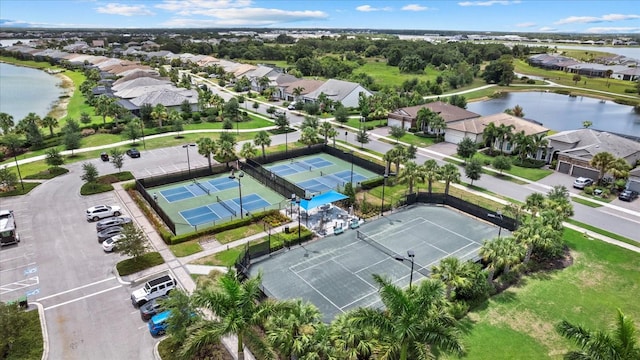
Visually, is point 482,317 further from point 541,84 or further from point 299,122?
point 541,84

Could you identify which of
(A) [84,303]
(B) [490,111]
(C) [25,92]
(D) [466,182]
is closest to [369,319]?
(A) [84,303]

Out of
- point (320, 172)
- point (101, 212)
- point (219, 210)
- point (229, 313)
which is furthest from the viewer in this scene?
point (320, 172)

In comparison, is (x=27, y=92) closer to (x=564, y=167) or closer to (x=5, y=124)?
(x=5, y=124)

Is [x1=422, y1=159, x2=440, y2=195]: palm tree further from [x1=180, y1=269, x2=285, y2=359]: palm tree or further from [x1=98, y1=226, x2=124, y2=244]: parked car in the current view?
[x1=98, y1=226, x2=124, y2=244]: parked car

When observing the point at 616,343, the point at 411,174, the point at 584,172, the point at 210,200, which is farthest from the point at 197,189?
the point at 584,172

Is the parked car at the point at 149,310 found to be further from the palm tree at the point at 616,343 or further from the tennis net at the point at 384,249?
the palm tree at the point at 616,343

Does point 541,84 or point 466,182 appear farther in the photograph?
point 541,84

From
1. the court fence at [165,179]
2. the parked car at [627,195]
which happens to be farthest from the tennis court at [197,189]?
the parked car at [627,195]
